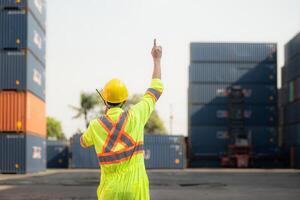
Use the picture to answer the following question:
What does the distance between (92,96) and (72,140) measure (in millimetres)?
44566

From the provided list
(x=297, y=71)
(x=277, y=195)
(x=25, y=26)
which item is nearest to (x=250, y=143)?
(x=297, y=71)

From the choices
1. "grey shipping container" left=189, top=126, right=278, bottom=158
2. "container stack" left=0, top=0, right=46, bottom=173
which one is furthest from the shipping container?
"container stack" left=0, top=0, right=46, bottom=173

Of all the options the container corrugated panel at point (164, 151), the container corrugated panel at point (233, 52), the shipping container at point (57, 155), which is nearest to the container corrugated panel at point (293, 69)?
the container corrugated panel at point (233, 52)

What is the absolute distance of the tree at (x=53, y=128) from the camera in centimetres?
13312

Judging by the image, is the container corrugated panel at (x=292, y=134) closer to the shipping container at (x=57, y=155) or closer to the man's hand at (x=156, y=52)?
the shipping container at (x=57, y=155)

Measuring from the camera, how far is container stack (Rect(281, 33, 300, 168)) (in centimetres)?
4492

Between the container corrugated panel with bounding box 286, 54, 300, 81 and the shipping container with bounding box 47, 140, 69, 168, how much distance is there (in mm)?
19007

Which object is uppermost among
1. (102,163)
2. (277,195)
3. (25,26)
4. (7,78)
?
(25,26)

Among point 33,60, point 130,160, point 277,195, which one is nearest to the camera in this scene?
point 130,160

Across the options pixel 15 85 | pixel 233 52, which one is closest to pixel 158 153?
pixel 233 52

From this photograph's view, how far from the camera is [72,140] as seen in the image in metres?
45.4

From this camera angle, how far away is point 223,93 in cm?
4812

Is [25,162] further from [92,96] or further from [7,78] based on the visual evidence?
[92,96]

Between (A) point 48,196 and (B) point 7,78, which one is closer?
(A) point 48,196
